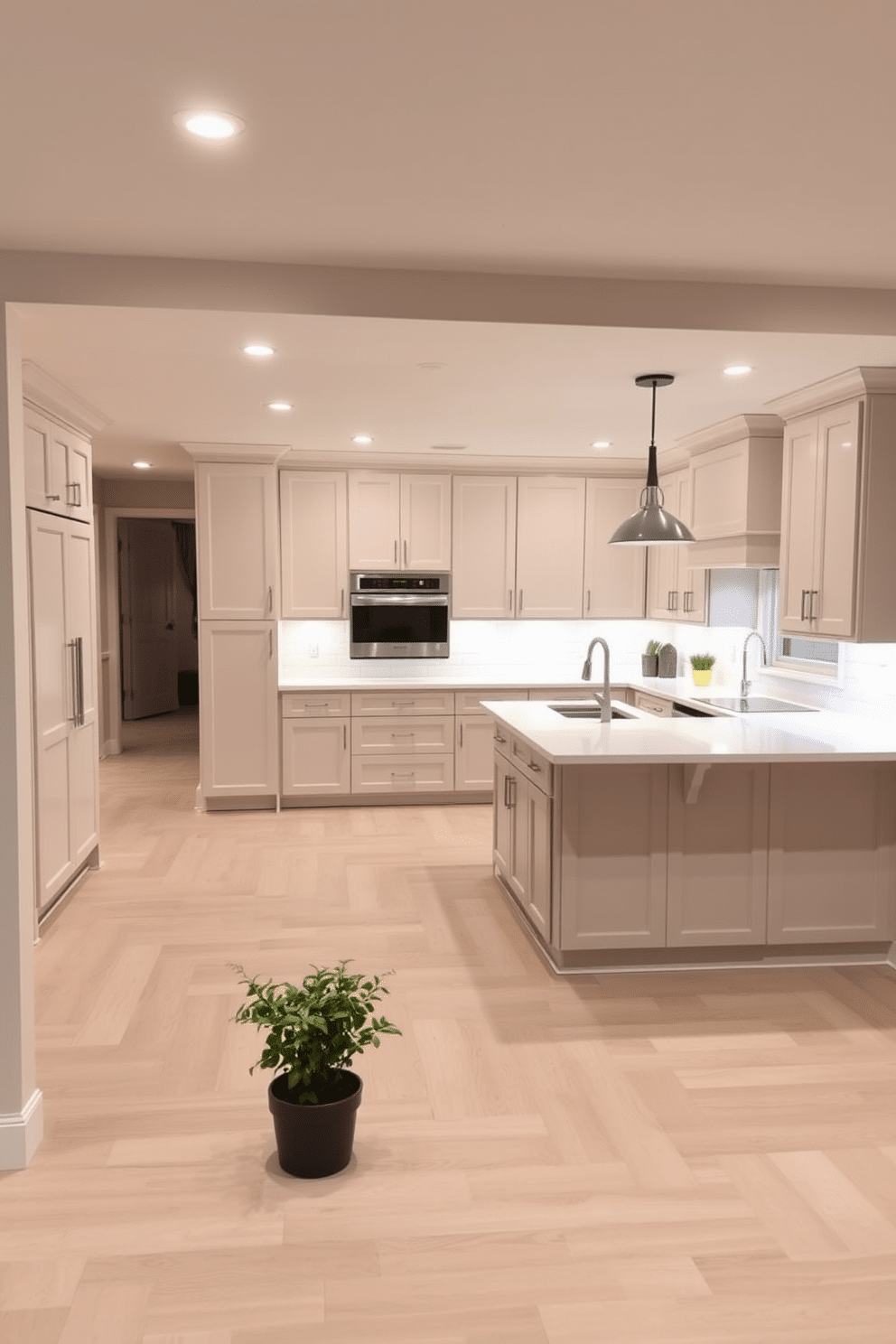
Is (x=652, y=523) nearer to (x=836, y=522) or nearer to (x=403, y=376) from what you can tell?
(x=836, y=522)

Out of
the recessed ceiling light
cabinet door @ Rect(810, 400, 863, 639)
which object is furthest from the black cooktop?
the recessed ceiling light

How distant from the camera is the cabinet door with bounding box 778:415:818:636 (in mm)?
4426

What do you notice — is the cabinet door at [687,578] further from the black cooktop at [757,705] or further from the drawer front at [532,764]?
the drawer front at [532,764]

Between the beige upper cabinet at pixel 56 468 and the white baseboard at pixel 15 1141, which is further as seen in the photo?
the beige upper cabinet at pixel 56 468

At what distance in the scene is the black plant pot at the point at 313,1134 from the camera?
2.51 metres

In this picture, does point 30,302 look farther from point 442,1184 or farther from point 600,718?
point 600,718

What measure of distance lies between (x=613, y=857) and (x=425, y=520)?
3633 millimetres

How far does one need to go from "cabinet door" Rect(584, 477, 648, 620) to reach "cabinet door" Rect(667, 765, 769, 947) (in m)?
3.35

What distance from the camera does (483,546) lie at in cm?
698

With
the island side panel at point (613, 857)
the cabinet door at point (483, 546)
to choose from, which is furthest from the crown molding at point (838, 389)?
the cabinet door at point (483, 546)

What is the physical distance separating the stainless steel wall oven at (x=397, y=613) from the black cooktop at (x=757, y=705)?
2194 millimetres

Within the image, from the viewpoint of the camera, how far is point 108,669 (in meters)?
8.91

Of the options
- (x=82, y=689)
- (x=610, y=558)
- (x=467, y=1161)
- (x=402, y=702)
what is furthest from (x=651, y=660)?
(x=467, y=1161)

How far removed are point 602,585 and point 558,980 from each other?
383 cm
